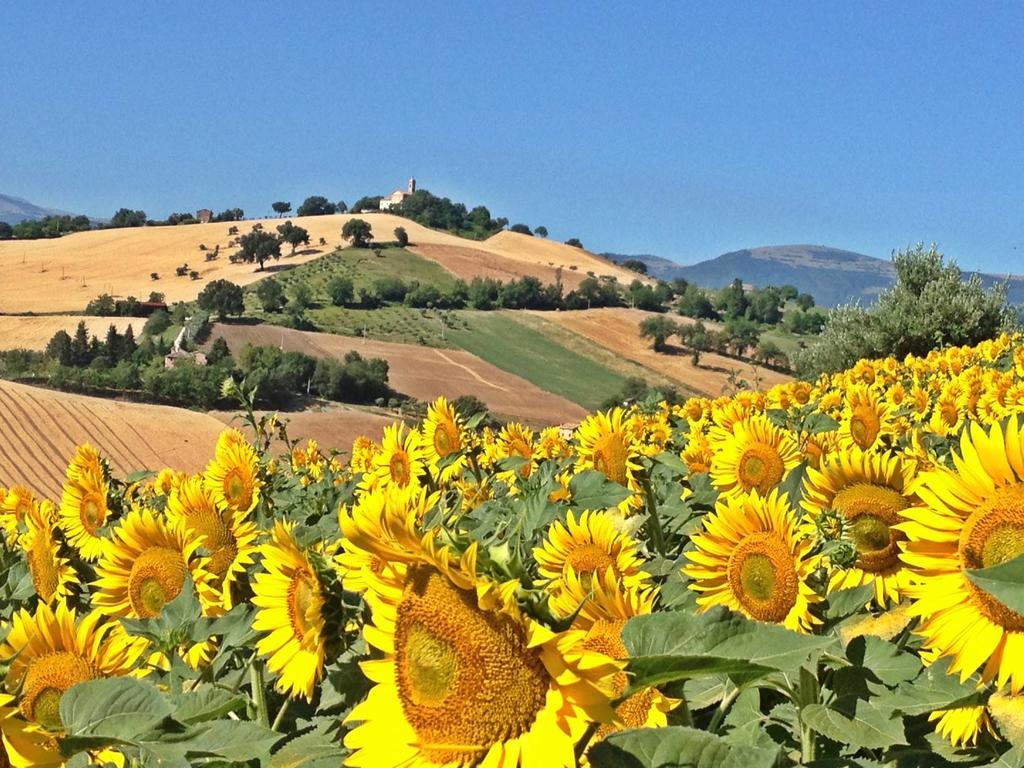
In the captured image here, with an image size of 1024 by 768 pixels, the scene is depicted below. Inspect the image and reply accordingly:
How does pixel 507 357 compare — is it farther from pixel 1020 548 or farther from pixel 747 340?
pixel 1020 548

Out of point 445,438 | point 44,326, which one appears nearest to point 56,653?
point 445,438

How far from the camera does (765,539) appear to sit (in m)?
2.55

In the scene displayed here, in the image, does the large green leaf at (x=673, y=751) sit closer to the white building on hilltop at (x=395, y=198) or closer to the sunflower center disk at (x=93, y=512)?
the sunflower center disk at (x=93, y=512)

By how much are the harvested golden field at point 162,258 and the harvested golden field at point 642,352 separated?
64.7 feet

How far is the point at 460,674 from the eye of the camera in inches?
48.2

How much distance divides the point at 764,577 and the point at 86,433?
55.0 metres

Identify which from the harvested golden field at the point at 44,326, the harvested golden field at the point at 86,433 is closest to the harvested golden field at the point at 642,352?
the harvested golden field at the point at 44,326

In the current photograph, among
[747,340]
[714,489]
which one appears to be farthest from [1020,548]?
[747,340]

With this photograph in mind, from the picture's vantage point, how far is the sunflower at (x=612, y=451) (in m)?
4.31

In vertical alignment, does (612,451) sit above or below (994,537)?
below

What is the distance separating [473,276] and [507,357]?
31.6 m

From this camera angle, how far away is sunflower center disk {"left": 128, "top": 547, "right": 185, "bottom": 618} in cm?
294

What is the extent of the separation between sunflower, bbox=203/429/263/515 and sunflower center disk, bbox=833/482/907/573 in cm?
225

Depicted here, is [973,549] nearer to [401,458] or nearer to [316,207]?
[401,458]
